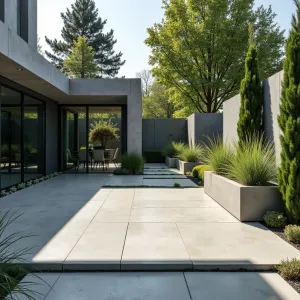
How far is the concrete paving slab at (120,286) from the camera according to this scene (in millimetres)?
2641

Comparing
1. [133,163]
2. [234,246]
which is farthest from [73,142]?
[234,246]

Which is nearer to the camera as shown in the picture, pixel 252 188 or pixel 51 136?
pixel 252 188

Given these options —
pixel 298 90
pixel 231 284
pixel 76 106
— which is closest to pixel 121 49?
pixel 76 106

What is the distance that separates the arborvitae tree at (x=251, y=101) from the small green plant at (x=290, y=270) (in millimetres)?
3750

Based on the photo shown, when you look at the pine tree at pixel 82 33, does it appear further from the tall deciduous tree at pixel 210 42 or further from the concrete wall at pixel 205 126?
the concrete wall at pixel 205 126

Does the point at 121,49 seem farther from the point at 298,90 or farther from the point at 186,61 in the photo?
the point at 298,90

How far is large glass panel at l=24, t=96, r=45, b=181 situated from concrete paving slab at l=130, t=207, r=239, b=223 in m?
4.88

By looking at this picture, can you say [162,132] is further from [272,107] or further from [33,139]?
[272,107]

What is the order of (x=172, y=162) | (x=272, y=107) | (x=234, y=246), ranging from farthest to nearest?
A: (x=172, y=162) → (x=272, y=107) → (x=234, y=246)

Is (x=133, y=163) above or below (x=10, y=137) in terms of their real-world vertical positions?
below

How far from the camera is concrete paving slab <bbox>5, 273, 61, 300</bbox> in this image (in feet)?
8.55

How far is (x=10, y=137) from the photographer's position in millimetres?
7988

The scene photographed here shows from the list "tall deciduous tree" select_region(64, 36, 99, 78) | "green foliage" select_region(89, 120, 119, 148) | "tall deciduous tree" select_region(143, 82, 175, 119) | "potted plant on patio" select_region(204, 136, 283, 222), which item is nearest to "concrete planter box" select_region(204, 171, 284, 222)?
"potted plant on patio" select_region(204, 136, 283, 222)

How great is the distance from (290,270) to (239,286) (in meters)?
0.54
